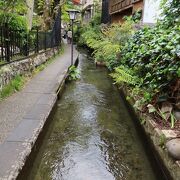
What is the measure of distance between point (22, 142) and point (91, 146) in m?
1.66

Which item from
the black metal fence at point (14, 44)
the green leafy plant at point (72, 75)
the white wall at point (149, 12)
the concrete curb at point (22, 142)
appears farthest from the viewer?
the white wall at point (149, 12)

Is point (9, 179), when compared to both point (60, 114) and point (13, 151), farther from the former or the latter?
point (60, 114)

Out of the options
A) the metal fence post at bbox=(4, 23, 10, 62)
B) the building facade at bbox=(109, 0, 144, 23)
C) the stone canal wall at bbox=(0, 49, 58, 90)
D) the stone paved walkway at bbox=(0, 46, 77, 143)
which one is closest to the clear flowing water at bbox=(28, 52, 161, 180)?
the stone paved walkway at bbox=(0, 46, 77, 143)

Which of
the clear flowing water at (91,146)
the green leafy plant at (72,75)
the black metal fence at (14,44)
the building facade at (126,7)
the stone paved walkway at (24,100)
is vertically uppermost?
the building facade at (126,7)

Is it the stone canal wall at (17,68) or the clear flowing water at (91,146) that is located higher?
the stone canal wall at (17,68)

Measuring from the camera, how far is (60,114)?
747cm

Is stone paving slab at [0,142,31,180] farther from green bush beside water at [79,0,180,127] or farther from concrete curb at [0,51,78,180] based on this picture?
green bush beside water at [79,0,180,127]

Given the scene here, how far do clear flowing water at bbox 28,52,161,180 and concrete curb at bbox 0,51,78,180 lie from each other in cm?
41

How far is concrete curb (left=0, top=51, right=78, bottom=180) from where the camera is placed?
3594 millimetres

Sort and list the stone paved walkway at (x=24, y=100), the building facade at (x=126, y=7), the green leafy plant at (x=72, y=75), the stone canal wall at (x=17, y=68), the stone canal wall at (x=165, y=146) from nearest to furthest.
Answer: the stone canal wall at (x=165, y=146) → the stone paved walkway at (x=24, y=100) → the stone canal wall at (x=17, y=68) → the green leafy plant at (x=72, y=75) → the building facade at (x=126, y=7)

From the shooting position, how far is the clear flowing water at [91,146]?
15.0ft

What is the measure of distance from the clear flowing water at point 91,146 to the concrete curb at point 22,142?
415 mm

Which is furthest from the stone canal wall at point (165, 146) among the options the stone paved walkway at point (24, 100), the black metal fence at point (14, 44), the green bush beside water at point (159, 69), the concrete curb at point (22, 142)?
the black metal fence at point (14, 44)

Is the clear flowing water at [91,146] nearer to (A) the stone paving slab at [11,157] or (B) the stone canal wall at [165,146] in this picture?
(B) the stone canal wall at [165,146]
